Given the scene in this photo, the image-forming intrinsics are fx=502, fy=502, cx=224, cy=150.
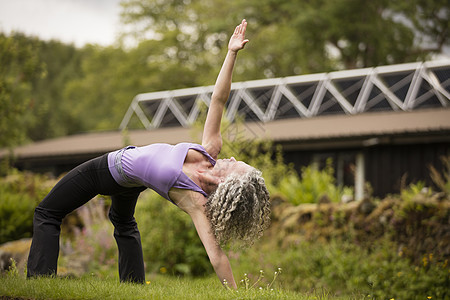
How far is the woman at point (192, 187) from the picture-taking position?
11.5ft

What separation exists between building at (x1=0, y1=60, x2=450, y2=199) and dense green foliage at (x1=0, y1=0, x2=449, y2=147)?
205 cm

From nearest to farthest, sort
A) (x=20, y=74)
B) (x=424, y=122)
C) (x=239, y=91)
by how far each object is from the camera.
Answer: (x=20, y=74) → (x=424, y=122) → (x=239, y=91)

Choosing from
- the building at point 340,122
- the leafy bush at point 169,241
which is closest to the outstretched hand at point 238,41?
the leafy bush at point 169,241

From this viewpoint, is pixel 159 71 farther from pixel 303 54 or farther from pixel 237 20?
pixel 303 54

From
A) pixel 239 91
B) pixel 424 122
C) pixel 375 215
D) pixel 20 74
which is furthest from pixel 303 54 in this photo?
pixel 375 215

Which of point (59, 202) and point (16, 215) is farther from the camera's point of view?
point (16, 215)

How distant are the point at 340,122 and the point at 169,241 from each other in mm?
9146

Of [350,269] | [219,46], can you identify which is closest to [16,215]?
[350,269]

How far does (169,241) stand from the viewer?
7562 mm

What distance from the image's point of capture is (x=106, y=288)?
12.1 feet

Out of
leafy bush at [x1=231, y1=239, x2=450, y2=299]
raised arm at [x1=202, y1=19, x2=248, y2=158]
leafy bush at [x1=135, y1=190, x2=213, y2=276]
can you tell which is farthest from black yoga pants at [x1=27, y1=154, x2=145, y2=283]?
leafy bush at [x1=135, y1=190, x2=213, y2=276]

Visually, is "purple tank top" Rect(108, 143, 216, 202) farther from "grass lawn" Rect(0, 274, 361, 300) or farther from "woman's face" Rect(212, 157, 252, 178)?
"grass lawn" Rect(0, 274, 361, 300)

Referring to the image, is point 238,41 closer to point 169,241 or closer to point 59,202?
point 59,202

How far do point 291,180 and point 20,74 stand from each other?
713cm
